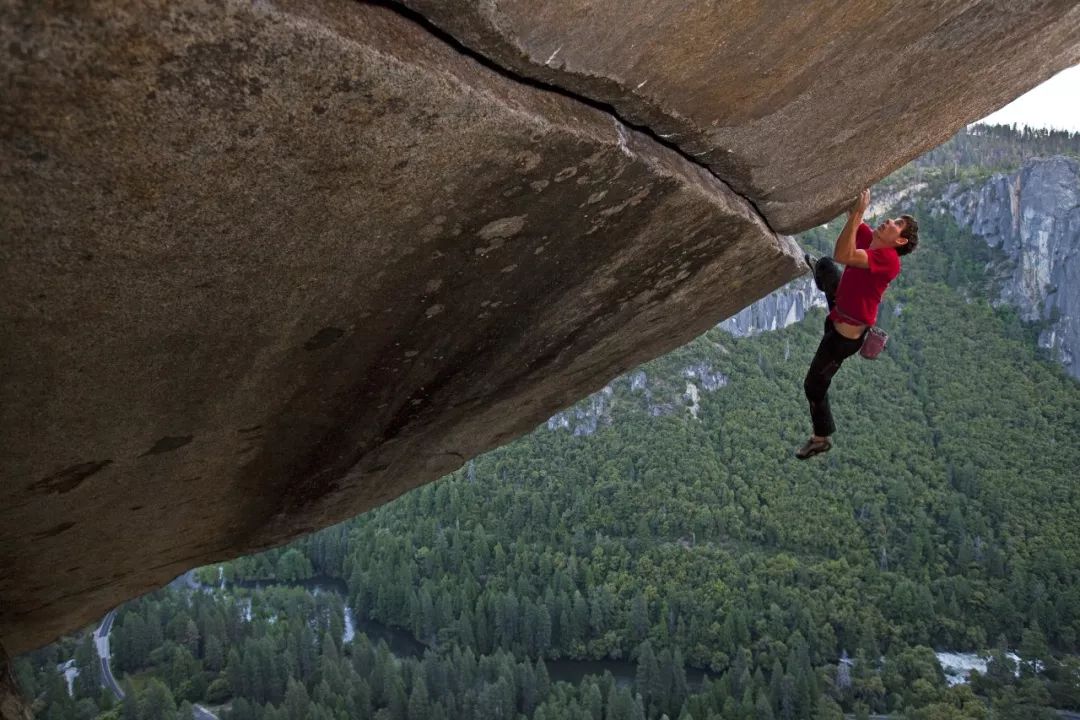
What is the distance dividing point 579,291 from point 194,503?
2.62 metres

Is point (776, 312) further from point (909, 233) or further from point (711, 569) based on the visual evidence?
point (909, 233)

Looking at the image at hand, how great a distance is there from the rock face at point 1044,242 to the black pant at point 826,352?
285ft

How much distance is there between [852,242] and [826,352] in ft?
3.82

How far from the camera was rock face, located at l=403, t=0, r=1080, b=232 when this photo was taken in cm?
251

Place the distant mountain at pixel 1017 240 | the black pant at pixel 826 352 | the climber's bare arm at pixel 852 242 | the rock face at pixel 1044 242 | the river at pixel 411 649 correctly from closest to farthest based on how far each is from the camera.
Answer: the climber's bare arm at pixel 852 242 < the black pant at pixel 826 352 < the river at pixel 411 649 < the rock face at pixel 1044 242 < the distant mountain at pixel 1017 240

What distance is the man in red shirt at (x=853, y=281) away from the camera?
4949mm

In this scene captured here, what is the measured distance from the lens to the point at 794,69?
2.95m

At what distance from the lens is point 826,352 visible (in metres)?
5.85

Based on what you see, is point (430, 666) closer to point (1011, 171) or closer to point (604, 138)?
point (604, 138)

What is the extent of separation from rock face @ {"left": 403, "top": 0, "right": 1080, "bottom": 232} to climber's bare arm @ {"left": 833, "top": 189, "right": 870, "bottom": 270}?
413 mm

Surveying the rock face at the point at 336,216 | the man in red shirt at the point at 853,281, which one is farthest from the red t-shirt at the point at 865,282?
the rock face at the point at 336,216

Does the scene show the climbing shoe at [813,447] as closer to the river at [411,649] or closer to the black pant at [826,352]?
the black pant at [826,352]

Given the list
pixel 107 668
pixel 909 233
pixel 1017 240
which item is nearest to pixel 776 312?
pixel 1017 240

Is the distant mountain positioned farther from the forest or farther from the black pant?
the black pant
